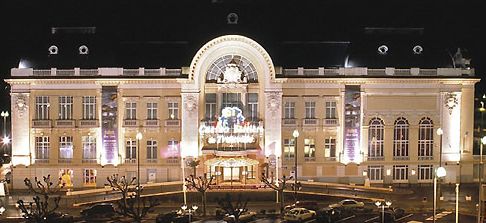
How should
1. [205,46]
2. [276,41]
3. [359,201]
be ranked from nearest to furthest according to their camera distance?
[359,201] < [205,46] < [276,41]

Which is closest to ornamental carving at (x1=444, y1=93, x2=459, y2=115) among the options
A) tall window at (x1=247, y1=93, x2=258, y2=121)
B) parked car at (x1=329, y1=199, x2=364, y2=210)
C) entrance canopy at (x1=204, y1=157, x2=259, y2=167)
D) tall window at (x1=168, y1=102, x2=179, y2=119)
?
parked car at (x1=329, y1=199, x2=364, y2=210)

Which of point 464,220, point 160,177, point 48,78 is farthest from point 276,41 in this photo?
point 464,220

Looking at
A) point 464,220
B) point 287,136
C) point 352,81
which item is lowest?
point 464,220

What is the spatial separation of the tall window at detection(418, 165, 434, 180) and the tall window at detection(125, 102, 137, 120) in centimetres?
3302

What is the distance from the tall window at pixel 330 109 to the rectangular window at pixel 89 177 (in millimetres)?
27172

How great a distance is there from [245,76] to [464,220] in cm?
2923

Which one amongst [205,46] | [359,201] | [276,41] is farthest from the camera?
[276,41]

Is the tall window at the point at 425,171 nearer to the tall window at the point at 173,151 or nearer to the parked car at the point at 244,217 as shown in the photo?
the parked car at the point at 244,217

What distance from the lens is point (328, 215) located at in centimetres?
6306

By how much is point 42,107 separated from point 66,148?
531 cm

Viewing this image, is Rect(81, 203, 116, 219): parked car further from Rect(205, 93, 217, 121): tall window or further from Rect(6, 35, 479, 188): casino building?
Rect(205, 93, 217, 121): tall window

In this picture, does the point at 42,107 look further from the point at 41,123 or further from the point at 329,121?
the point at 329,121

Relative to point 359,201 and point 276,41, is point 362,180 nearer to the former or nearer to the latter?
point 359,201

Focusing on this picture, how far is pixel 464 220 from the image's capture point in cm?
6681
